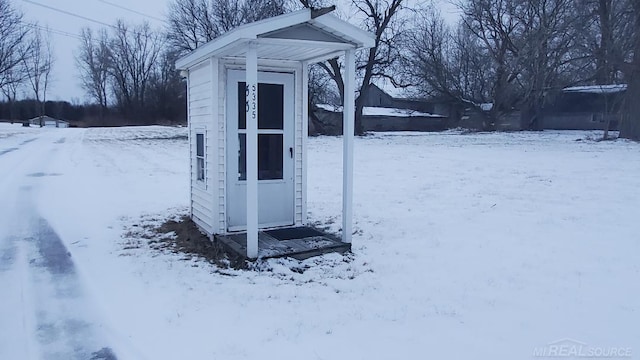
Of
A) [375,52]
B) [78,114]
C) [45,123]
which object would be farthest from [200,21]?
[78,114]

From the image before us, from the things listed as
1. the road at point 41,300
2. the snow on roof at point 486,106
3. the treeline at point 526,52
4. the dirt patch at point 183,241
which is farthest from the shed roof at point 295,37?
the snow on roof at point 486,106

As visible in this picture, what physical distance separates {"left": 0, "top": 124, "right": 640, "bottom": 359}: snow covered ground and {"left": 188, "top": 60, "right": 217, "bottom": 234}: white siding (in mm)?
957

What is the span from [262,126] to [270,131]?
0.40 ft

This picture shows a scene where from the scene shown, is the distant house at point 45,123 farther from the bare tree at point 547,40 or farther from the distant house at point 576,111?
the distant house at point 576,111

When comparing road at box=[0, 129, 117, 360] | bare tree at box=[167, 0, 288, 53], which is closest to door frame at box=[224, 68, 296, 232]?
road at box=[0, 129, 117, 360]

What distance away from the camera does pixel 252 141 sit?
5.20 meters

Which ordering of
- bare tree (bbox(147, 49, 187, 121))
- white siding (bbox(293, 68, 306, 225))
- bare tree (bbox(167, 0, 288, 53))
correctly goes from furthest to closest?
A: bare tree (bbox(147, 49, 187, 121)) → bare tree (bbox(167, 0, 288, 53)) → white siding (bbox(293, 68, 306, 225))

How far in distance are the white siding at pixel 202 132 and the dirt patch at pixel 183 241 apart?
185 mm

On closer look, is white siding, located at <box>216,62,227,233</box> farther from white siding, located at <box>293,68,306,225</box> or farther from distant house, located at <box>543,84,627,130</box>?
distant house, located at <box>543,84,627,130</box>

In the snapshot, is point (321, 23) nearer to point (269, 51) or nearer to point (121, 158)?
point (269, 51)

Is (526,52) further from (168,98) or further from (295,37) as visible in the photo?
(168,98)

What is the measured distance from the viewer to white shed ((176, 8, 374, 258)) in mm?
5594

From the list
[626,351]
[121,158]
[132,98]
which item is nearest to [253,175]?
[626,351]

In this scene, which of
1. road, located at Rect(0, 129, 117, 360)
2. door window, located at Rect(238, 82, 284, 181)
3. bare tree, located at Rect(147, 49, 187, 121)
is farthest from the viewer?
bare tree, located at Rect(147, 49, 187, 121)
